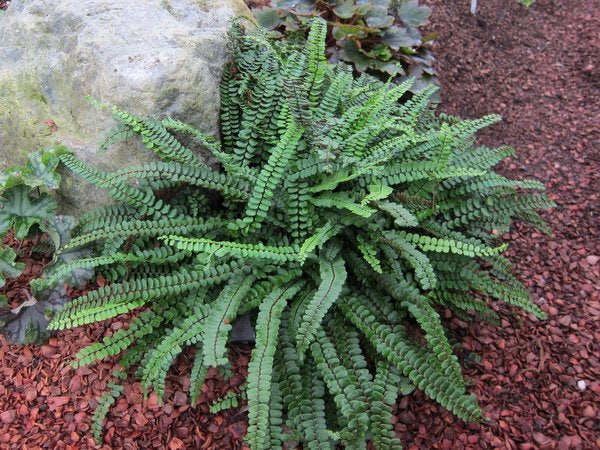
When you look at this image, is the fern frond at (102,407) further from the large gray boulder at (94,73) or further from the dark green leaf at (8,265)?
the large gray boulder at (94,73)

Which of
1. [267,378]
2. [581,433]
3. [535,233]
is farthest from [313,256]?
[535,233]

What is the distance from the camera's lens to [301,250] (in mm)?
2520

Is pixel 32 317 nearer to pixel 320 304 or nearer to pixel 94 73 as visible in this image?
pixel 94 73

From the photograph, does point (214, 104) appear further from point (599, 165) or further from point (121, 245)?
point (599, 165)

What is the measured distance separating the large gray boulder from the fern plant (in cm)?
18

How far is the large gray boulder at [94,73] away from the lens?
2982mm

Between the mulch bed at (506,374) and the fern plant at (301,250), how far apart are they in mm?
216

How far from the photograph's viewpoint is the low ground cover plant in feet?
14.6

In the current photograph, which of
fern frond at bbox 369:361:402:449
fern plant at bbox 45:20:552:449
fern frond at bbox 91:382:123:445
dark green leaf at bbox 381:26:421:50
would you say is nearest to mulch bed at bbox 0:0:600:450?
fern frond at bbox 91:382:123:445

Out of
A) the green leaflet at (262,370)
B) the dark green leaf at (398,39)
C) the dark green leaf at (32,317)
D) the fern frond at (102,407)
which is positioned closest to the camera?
the green leaflet at (262,370)

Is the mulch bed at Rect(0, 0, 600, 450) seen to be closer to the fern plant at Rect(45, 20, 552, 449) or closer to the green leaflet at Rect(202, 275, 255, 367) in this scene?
the fern plant at Rect(45, 20, 552, 449)

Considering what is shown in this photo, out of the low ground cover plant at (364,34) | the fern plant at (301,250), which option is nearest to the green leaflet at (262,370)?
the fern plant at (301,250)

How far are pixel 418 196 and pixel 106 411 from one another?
81.1 inches

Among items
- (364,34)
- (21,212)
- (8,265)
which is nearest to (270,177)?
(21,212)
